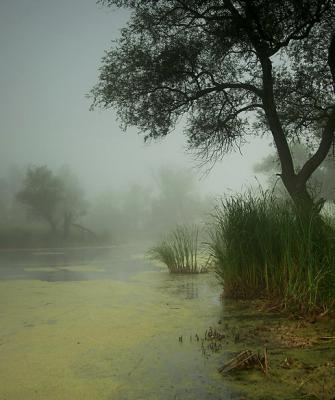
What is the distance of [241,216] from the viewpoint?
6.23m

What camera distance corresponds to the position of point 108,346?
12.8ft

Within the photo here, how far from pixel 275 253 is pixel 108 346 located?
2.77 m

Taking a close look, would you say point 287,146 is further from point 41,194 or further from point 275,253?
point 41,194

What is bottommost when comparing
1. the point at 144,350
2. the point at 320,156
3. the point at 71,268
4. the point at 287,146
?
the point at 144,350

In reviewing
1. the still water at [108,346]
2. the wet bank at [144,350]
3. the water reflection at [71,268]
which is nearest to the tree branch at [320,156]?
the still water at [108,346]

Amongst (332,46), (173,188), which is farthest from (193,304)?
(173,188)

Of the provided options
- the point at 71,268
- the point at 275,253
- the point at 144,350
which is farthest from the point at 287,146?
the point at 71,268

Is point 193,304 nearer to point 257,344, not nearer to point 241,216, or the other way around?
point 241,216

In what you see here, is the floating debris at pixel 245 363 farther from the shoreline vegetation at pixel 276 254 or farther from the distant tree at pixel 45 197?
the distant tree at pixel 45 197

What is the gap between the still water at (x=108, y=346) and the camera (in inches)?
114

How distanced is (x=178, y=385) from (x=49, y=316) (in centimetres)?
289

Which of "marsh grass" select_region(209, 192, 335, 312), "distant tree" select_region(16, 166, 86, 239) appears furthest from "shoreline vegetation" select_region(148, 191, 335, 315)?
"distant tree" select_region(16, 166, 86, 239)

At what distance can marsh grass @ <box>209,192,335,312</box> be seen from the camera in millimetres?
4727

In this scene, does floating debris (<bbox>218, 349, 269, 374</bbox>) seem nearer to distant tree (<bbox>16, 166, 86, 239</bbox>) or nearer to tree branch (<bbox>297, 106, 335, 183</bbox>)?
tree branch (<bbox>297, 106, 335, 183</bbox>)
